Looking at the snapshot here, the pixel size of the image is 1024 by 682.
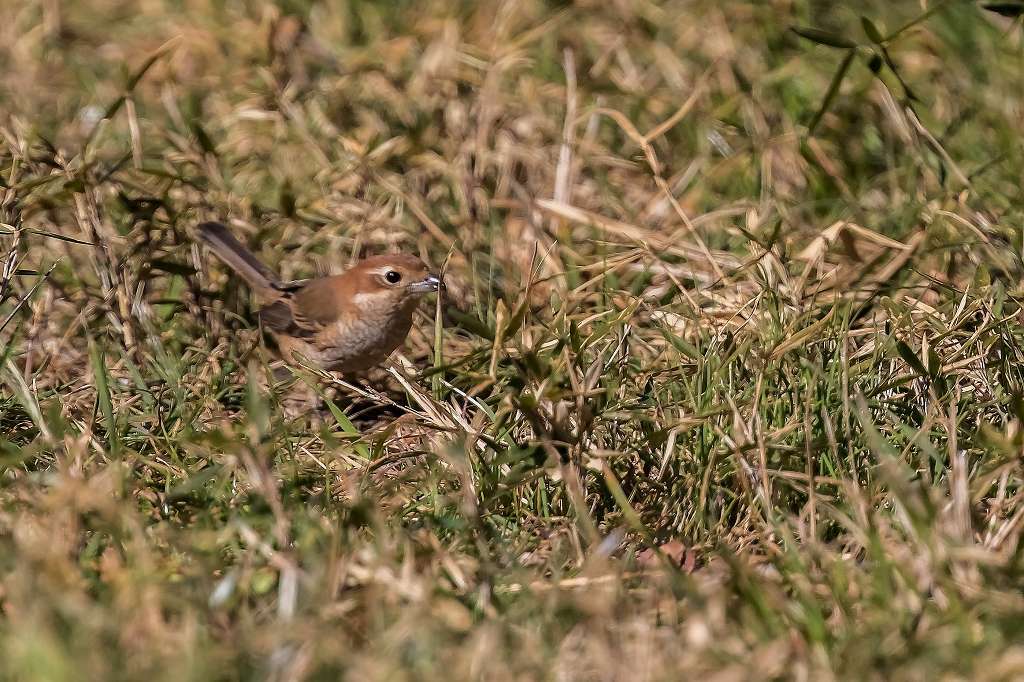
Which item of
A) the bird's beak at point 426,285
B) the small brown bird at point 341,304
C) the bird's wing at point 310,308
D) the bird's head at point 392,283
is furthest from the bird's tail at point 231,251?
the bird's beak at point 426,285

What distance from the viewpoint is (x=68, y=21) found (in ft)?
29.5

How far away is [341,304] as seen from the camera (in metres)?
5.91

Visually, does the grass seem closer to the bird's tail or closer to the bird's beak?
the bird's tail

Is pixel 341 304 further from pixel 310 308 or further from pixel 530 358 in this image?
pixel 530 358

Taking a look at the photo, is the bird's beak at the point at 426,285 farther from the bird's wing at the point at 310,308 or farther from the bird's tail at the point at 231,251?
the bird's tail at the point at 231,251

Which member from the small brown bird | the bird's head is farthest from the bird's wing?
the bird's head

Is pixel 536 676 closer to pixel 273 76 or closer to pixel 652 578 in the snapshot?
pixel 652 578

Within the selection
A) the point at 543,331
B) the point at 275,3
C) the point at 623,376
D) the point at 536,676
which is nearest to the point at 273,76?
the point at 275,3

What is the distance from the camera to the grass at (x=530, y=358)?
3.31m

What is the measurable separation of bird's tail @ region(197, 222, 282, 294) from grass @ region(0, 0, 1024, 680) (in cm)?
9

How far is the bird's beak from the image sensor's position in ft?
18.6

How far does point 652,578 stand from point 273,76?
429cm

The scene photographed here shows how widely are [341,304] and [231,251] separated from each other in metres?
0.50

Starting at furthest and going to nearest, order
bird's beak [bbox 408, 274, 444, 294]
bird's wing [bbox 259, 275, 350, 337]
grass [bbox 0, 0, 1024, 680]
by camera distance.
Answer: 1. bird's wing [bbox 259, 275, 350, 337]
2. bird's beak [bbox 408, 274, 444, 294]
3. grass [bbox 0, 0, 1024, 680]
